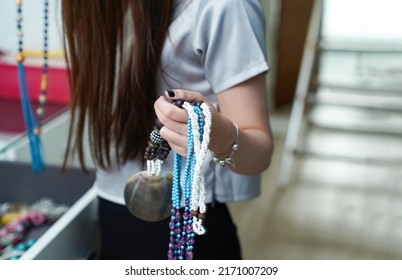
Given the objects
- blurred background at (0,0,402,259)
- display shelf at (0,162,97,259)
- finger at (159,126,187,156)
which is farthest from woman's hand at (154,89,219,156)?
blurred background at (0,0,402,259)

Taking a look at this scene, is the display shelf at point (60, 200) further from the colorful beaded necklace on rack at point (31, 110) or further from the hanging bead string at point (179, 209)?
the hanging bead string at point (179, 209)

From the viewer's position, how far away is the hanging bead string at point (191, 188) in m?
0.34

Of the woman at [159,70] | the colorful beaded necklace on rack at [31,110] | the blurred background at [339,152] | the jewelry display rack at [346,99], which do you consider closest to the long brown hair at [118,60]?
the woman at [159,70]

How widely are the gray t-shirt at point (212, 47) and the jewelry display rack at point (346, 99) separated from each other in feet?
4.25

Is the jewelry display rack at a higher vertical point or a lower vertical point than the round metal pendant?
lower

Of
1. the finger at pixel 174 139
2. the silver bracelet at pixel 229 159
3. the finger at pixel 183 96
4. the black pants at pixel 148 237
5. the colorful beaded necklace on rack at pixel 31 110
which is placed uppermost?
the finger at pixel 183 96

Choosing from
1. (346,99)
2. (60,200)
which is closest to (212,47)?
(60,200)

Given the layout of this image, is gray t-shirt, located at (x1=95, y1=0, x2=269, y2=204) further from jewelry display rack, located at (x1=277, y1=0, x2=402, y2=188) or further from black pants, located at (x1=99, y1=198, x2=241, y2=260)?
jewelry display rack, located at (x1=277, y1=0, x2=402, y2=188)

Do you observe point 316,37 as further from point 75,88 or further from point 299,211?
point 75,88

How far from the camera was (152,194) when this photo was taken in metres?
0.36

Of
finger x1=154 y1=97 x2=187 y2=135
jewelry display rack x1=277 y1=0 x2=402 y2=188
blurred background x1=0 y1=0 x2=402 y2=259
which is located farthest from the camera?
jewelry display rack x1=277 y1=0 x2=402 y2=188

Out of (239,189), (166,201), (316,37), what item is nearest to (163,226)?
(166,201)

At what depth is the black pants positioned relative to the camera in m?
0.46

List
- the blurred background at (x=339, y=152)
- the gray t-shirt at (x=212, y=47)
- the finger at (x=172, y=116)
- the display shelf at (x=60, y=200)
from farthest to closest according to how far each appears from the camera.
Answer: the blurred background at (x=339, y=152)
the display shelf at (x=60, y=200)
the gray t-shirt at (x=212, y=47)
the finger at (x=172, y=116)
